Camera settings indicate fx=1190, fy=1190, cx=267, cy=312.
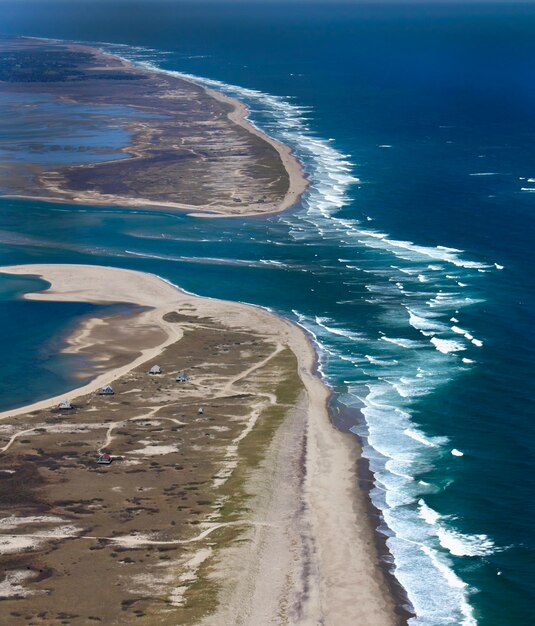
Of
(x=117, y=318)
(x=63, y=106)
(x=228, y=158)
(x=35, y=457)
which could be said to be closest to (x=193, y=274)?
(x=117, y=318)

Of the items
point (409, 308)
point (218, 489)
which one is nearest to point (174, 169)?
point (409, 308)

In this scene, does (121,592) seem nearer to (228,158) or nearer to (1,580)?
(1,580)

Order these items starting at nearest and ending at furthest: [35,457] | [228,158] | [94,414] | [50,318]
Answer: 1. [35,457]
2. [94,414]
3. [50,318]
4. [228,158]

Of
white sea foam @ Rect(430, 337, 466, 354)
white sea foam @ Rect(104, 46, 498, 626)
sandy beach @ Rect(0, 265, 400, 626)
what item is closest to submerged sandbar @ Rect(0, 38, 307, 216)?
white sea foam @ Rect(104, 46, 498, 626)

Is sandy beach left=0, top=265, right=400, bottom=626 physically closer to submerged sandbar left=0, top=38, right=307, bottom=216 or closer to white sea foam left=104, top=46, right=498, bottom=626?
A: white sea foam left=104, top=46, right=498, bottom=626

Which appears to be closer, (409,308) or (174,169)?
(409,308)

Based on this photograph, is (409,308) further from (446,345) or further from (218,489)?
(218,489)

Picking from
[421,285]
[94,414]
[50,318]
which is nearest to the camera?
[94,414]

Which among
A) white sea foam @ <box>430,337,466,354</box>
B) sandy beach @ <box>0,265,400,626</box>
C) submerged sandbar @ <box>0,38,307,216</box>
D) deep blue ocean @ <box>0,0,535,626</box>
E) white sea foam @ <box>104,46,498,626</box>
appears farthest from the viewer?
submerged sandbar @ <box>0,38,307,216</box>
